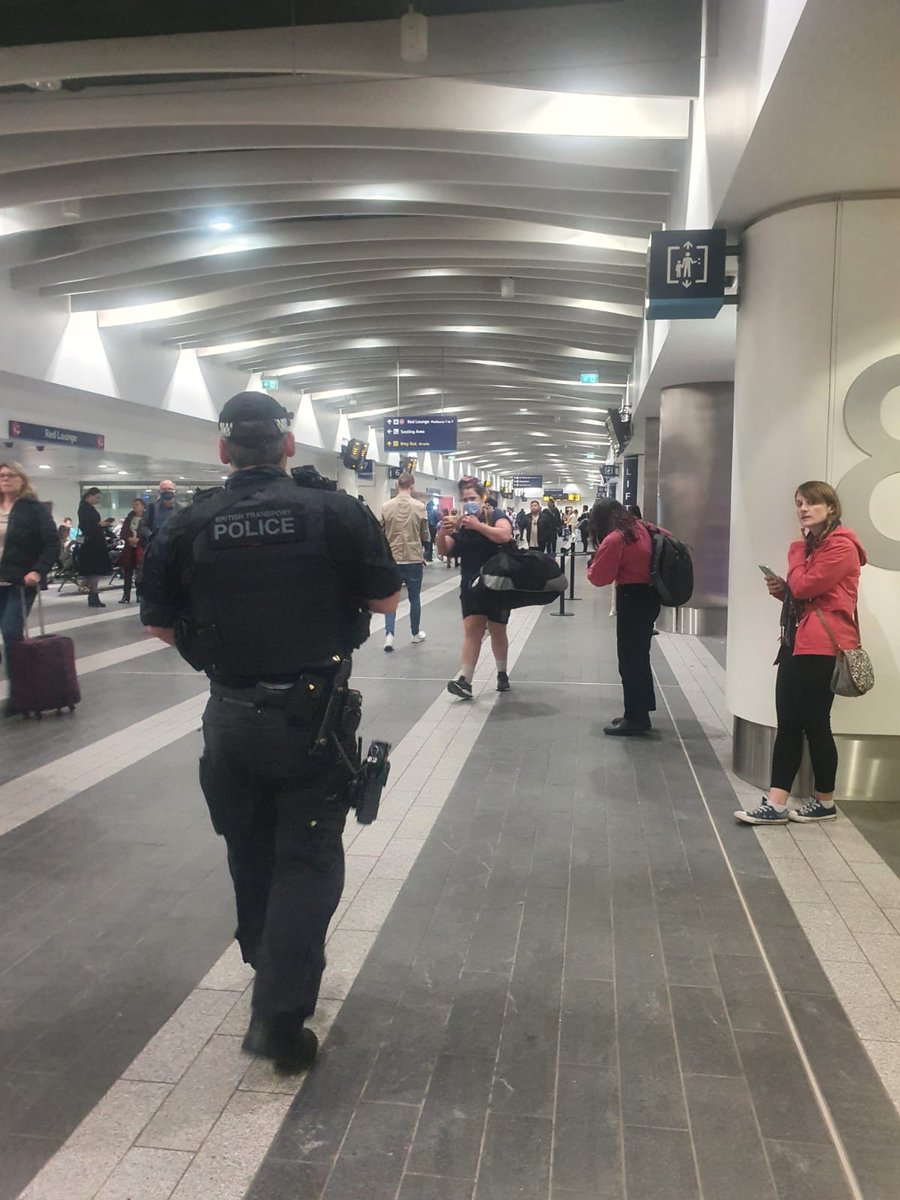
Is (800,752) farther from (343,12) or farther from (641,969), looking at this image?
(343,12)

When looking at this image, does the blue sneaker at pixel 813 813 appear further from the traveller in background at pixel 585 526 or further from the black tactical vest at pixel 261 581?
the black tactical vest at pixel 261 581

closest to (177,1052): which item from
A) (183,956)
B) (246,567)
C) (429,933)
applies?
(183,956)

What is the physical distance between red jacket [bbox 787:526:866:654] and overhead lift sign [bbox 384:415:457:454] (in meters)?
17.4

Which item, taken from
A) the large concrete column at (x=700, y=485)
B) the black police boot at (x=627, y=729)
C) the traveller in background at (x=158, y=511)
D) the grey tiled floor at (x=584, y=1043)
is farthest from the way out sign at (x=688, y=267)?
the traveller in background at (x=158, y=511)

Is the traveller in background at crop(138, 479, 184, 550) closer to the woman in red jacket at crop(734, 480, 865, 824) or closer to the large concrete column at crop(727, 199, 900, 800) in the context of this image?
the large concrete column at crop(727, 199, 900, 800)

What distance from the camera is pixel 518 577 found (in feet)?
20.9

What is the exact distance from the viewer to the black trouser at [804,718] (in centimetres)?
397

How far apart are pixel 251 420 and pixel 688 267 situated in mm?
3262

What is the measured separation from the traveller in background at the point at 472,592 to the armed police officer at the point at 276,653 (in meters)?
4.09

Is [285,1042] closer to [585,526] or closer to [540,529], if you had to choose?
[585,526]

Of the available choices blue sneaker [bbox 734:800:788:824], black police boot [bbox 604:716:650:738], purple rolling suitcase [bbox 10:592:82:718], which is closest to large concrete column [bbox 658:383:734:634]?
black police boot [bbox 604:716:650:738]

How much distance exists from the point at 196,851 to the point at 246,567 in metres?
2.15

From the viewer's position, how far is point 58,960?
2947mm

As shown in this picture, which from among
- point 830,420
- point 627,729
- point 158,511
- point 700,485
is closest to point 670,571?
point 627,729
